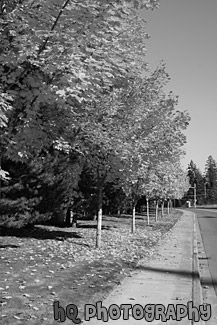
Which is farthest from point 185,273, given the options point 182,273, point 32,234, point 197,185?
point 197,185

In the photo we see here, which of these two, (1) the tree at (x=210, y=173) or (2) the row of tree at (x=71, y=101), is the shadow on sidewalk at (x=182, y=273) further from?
(1) the tree at (x=210, y=173)

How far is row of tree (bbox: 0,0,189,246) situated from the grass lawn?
933mm

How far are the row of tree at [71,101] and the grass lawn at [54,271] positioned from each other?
93cm

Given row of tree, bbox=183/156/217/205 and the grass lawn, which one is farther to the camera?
row of tree, bbox=183/156/217/205

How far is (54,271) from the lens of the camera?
878 centimetres

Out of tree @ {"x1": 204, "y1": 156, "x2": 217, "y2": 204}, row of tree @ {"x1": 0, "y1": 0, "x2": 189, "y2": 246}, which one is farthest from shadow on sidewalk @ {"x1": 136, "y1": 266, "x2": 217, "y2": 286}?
tree @ {"x1": 204, "y1": 156, "x2": 217, "y2": 204}

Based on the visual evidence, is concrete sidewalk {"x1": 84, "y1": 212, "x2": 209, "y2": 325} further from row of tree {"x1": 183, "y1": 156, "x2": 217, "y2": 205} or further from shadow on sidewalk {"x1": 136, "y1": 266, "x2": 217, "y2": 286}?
row of tree {"x1": 183, "y1": 156, "x2": 217, "y2": 205}

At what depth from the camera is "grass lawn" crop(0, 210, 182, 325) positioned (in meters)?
5.98

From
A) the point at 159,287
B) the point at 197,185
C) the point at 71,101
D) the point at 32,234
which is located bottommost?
the point at 159,287

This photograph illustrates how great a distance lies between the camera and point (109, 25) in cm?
576

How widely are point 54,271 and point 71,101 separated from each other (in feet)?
13.2

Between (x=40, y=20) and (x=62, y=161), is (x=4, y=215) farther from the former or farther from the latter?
(x=40, y=20)

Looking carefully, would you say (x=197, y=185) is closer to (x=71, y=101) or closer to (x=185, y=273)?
(x=185, y=273)

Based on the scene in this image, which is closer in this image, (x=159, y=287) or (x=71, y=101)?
(x=71, y=101)
